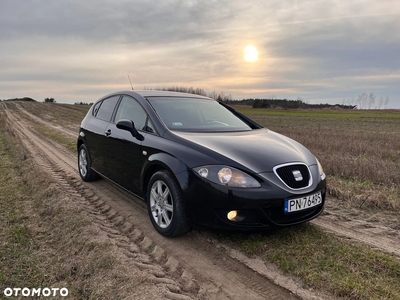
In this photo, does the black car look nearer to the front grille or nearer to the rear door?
the front grille

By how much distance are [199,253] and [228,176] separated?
0.86m

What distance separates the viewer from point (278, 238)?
3.37 m

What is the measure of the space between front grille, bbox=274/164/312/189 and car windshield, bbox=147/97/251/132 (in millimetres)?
1165

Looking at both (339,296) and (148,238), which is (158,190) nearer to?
(148,238)

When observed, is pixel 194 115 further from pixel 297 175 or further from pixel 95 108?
pixel 95 108

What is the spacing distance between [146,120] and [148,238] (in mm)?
1485

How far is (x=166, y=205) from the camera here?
3494mm

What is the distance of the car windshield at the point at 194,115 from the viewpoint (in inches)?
158

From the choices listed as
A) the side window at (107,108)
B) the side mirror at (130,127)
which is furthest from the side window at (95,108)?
the side mirror at (130,127)

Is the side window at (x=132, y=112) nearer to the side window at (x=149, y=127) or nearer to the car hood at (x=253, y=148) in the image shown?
the side window at (x=149, y=127)

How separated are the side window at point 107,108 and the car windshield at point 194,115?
104 cm

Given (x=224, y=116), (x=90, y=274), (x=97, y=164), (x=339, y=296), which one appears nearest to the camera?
(x=339, y=296)

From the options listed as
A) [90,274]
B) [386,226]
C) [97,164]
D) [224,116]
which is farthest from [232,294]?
[97,164]

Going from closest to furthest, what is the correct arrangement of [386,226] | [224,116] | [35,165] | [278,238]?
[278,238] → [386,226] → [224,116] → [35,165]
